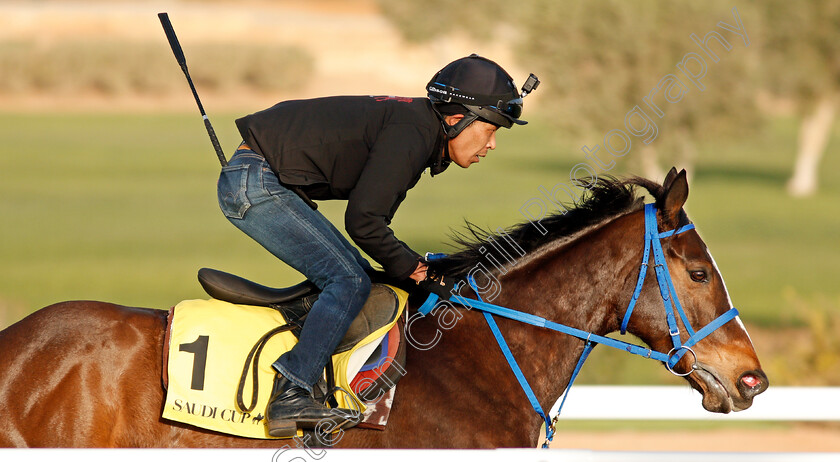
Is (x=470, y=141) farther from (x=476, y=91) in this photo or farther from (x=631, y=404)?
(x=631, y=404)

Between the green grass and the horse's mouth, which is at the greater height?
the horse's mouth

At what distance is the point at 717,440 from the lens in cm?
781

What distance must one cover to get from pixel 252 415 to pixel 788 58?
15.6 m

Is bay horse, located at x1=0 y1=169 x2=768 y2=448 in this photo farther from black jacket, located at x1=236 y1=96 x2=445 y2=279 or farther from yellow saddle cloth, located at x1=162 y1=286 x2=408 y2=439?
black jacket, located at x1=236 y1=96 x2=445 y2=279

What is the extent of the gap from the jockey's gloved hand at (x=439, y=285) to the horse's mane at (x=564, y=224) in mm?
150

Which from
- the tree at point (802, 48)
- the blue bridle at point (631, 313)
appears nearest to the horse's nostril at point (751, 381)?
the blue bridle at point (631, 313)

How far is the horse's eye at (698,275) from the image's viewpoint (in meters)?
3.47

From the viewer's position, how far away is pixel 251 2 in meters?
73.8

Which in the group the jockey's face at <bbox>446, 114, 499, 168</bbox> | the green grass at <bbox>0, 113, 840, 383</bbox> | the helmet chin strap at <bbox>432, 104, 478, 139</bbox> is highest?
the helmet chin strap at <bbox>432, 104, 478, 139</bbox>

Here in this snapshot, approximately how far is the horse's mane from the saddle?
354 millimetres

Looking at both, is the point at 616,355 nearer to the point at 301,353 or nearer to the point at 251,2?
the point at 301,353

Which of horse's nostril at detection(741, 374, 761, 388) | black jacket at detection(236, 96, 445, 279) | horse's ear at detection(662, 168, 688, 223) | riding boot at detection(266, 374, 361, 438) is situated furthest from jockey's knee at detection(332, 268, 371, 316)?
horse's nostril at detection(741, 374, 761, 388)

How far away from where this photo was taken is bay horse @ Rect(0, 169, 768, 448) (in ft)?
10.3

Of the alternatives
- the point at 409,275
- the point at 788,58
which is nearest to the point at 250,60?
the point at 788,58
